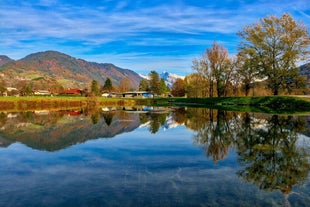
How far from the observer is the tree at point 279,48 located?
173 feet

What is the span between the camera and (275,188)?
24.5 feet

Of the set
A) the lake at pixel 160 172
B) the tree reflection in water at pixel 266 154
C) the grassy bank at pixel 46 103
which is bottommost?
the lake at pixel 160 172

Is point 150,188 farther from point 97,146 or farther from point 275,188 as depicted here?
point 97,146

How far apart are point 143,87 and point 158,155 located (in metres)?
151

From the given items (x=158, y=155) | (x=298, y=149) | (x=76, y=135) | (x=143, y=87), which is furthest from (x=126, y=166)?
(x=143, y=87)

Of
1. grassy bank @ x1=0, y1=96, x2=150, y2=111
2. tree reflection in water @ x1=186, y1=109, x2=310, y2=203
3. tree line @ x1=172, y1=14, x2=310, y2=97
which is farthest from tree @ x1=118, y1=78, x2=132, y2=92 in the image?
tree reflection in water @ x1=186, y1=109, x2=310, y2=203

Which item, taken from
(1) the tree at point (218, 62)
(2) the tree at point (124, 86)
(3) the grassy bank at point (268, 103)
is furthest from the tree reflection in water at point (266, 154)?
(2) the tree at point (124, 86)

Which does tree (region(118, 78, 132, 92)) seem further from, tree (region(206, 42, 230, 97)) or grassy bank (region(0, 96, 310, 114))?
tree (region(206, 42, 230, 97))

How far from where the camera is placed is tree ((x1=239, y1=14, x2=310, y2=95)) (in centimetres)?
5284

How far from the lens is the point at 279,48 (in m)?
53.9

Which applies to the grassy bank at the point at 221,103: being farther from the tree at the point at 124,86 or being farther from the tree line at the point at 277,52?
the tree at the point at 124,86

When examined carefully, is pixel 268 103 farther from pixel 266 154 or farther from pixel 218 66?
pixel 266 154

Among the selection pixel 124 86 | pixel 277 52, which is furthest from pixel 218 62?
pixel 124 86

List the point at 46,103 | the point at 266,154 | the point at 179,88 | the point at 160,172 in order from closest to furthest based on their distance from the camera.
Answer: the point at 160,172
the point at 266,154
the point at 46,103
the point at 179,88
